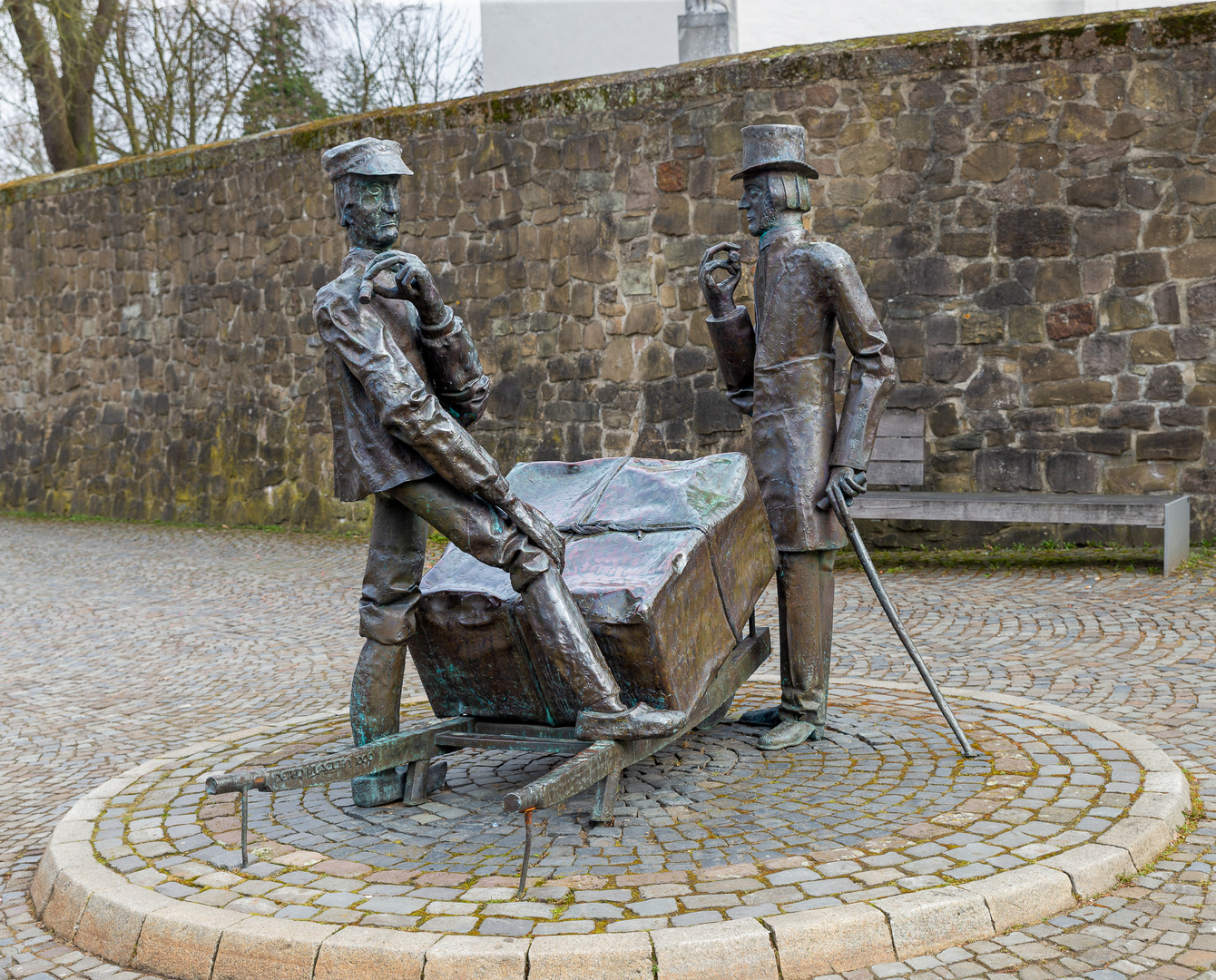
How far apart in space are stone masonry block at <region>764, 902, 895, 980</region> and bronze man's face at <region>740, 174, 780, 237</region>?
2.45 metres

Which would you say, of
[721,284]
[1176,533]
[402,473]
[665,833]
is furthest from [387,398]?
[1176,533]

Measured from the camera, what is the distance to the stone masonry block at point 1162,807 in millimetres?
3625

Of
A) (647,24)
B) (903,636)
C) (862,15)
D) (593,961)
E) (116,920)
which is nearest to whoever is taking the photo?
(593,961)

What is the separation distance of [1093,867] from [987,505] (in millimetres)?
5432

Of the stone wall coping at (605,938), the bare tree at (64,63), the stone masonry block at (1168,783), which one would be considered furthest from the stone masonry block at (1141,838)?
the bare tree at (64,63)

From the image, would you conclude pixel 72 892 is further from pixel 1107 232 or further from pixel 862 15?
pixel 862 15

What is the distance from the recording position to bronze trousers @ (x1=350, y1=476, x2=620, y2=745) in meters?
3.63

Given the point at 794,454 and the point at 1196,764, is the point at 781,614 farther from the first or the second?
the point at 1196,764

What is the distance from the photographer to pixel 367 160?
12.4 feet

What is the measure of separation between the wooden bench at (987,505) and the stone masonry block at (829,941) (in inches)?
216

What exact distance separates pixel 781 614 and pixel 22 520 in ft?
43.6

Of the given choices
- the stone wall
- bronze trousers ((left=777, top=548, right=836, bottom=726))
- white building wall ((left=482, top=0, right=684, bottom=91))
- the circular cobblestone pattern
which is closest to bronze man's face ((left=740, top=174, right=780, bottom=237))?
bronze trousers ((left=777, top=548, right=836, bottom=726))

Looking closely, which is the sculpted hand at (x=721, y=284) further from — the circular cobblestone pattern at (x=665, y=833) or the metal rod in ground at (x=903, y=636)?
the circular cobblestone pattern at (x=665, y=833)

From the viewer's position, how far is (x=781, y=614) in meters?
4.62
